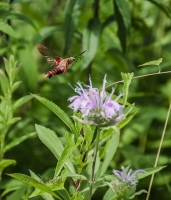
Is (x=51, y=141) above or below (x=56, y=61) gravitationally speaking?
below

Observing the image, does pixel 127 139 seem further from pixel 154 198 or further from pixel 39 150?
pixel 39 150

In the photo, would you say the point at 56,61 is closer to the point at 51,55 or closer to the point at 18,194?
the point at 51,55

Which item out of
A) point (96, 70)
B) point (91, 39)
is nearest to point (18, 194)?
point (91, 39)

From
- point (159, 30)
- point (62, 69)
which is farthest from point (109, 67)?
point (62, 69)

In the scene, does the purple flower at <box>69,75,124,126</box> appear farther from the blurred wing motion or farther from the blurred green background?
the blurred green background

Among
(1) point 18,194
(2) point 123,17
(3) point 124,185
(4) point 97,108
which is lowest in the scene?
(1) point 18,194
